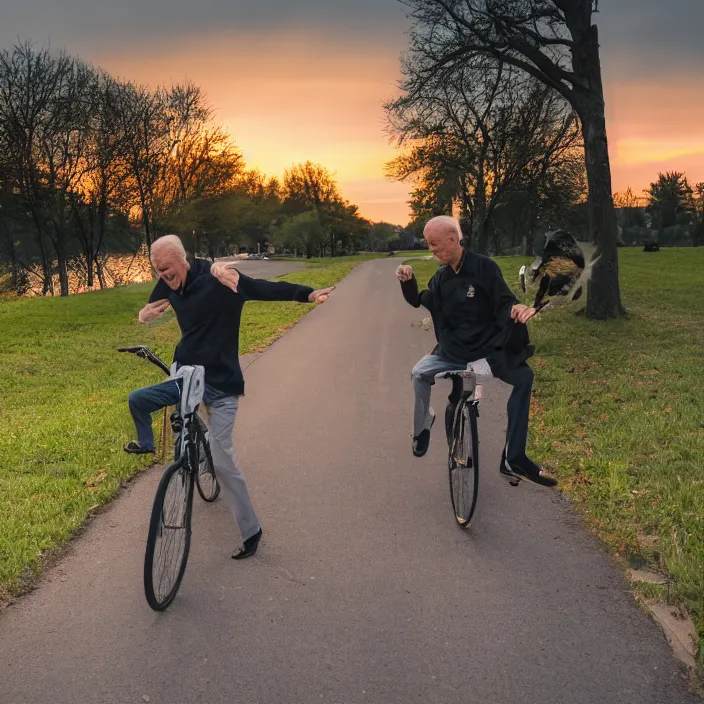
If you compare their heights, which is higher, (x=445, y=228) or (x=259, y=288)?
(x=445, y=228)

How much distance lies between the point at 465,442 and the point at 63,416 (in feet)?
18.9

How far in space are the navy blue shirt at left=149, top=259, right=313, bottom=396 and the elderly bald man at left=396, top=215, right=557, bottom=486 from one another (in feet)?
4.10

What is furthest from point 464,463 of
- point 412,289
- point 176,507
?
point 176,507

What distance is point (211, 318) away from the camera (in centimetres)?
408

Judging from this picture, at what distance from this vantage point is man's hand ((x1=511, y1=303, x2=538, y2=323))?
4.45m

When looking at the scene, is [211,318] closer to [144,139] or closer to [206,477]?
[206,477]

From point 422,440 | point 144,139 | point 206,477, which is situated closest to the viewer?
Result: point 206,477

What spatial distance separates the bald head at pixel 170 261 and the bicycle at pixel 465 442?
2.08m

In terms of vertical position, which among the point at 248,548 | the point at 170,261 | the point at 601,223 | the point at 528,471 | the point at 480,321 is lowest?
the point at 248,548

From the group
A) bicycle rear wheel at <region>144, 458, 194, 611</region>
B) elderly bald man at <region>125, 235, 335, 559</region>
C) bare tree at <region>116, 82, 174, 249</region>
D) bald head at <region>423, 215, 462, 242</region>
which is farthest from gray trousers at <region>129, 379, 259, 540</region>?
bare tree at <region>116, 82, 174, 249</region>

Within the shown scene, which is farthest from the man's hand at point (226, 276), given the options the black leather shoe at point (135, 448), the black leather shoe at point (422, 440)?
the black leather shoe at point (422, 440)

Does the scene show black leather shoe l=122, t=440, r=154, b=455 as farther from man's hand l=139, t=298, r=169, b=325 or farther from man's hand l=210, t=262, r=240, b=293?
man's hand l=210, t=262, r=240, b=293

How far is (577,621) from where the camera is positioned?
343 cm

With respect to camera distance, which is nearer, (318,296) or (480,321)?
(318,296)
